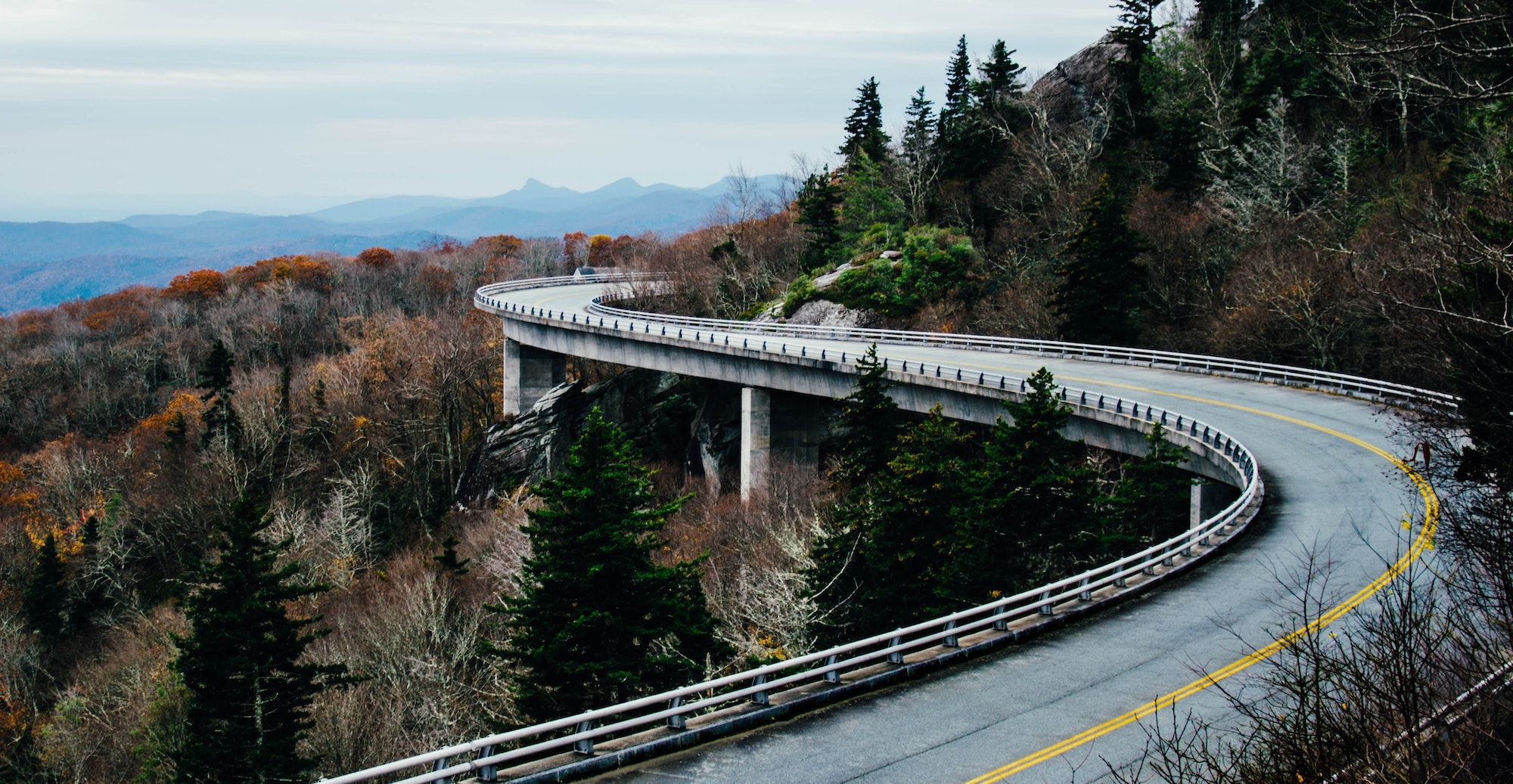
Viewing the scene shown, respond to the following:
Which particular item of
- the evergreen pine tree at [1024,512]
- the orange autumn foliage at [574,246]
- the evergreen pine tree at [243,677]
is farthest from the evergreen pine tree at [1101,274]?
the orange autumn foliage at [574,246]

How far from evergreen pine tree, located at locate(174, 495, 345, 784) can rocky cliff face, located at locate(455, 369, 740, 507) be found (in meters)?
30.9

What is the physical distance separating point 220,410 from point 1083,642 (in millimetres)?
60803

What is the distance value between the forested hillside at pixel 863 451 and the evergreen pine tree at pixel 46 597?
0.91 feet

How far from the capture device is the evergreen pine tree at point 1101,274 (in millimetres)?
50062

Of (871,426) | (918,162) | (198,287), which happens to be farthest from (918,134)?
(198,287)

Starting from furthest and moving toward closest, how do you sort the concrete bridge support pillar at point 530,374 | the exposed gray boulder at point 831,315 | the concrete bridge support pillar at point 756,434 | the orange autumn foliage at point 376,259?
the orange autumn foliage at point 376,259 → the concrete bridge support pillar at point 530,374 → the exposed gray boulder at point 831,315 → the concrete bridge support pillar at point 756,434

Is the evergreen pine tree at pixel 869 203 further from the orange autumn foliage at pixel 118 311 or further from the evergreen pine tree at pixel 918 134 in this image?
the orange autumn foliage at pixel 118 311

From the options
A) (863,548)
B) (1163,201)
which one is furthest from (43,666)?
(1163,201)

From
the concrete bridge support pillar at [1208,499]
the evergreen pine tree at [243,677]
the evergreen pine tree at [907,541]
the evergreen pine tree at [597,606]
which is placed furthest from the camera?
the concrete bridge support pillar at [1208,499]

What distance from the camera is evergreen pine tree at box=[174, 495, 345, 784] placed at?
23.1 metres

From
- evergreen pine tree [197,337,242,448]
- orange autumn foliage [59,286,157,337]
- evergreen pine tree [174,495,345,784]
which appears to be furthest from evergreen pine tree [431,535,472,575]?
orange autumn foliage [59,286,157,337]

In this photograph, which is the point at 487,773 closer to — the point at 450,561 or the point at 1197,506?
the point at 1197,506

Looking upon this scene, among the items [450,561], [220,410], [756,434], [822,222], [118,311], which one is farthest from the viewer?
[118,311]

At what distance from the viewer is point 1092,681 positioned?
1473cm
